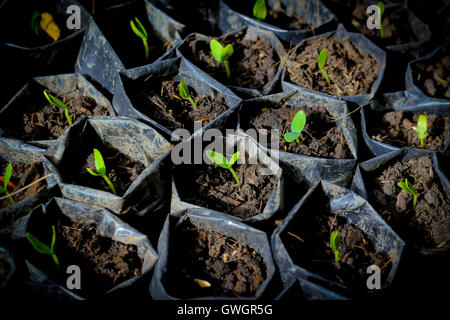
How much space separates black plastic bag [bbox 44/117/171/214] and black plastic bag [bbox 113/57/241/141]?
0.06 meters

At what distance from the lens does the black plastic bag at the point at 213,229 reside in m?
1.08

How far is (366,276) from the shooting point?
111cm

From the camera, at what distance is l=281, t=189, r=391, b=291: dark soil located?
1.12m

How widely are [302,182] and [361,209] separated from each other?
0.24 metres

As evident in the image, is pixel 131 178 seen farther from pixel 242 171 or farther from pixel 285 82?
pixel 285 82

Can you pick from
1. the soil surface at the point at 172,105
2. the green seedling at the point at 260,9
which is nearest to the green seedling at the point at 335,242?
the soil surface at the point at 172,105

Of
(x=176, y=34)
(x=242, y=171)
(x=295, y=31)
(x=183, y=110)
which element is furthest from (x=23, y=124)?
(x=295, y=31)

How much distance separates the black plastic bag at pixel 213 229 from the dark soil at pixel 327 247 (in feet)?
0.25

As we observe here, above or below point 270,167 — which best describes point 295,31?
above

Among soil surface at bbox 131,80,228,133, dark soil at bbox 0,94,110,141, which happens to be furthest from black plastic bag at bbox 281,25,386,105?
dark soil at bbox 0,94,110,141

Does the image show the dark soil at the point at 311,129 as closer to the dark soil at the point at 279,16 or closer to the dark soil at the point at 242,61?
the dark soil at the point at 242,61

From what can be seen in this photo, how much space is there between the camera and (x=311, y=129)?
1433 mm

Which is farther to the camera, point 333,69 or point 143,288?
point 333,69

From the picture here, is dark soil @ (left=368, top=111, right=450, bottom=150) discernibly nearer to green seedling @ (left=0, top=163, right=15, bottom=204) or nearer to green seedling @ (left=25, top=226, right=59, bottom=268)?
green seedling @ (left=25, top=226, right=59, bottom=268)
